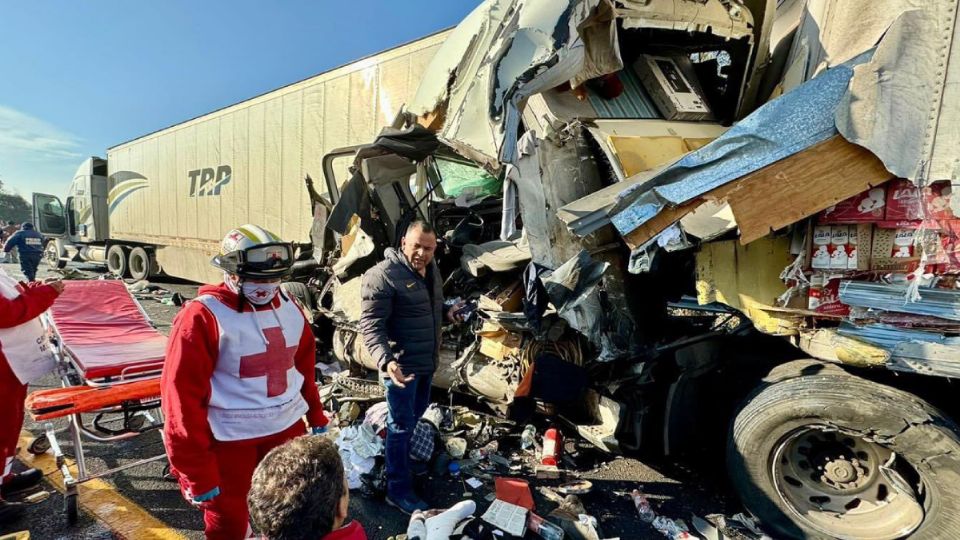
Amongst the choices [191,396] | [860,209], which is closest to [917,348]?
[860,209]

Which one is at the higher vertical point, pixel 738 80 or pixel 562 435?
pixel 738 80

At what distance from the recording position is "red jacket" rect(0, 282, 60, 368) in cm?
244

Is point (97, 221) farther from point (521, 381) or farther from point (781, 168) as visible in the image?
point (781, 168)

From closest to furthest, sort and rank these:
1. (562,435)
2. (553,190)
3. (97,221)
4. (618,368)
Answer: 1. (553,190)
2. (618,368)
3. (562,435)
4. (97,221)

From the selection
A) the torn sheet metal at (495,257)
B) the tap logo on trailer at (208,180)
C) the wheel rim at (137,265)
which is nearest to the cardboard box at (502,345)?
the torn sheet metal at (495,257)

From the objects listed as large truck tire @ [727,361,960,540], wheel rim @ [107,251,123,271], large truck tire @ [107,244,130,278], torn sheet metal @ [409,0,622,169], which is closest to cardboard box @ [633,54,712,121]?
torn sheet metal @ [409,0,622,169]

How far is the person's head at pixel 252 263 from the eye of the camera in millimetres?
1807

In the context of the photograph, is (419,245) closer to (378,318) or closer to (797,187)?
(378,318)

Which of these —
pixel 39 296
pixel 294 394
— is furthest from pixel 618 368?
pixel 39 296

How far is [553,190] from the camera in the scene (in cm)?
286

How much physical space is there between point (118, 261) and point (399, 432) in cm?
1464

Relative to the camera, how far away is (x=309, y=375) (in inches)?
86.7

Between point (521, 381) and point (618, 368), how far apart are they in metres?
0.62

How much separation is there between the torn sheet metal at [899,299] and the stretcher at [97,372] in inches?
136
